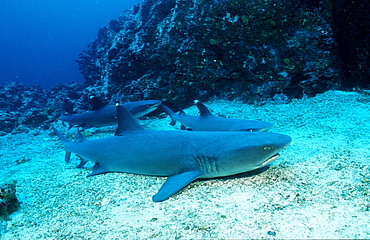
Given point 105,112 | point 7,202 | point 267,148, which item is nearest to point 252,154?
point 267,148

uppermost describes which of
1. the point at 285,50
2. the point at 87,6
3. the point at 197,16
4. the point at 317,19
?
the point at 87,6

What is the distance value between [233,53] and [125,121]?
16.8ft

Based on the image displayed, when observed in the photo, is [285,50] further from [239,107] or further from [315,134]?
[315,134]

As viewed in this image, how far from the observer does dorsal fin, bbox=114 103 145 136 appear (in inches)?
129

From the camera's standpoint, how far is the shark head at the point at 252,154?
2.38 metres

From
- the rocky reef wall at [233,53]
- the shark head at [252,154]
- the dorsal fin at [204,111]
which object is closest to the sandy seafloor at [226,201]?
the shark head at [252,154]

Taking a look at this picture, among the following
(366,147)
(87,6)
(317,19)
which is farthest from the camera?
(87,6)

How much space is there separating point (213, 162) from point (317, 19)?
19.7 feet

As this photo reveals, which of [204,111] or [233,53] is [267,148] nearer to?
[204,111]

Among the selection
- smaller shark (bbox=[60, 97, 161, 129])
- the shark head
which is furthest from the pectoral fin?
smaller shark (bbox=[60, 97, 161, 129])

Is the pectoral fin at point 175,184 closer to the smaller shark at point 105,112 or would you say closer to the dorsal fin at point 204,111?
the dorsal fin at point 204,111

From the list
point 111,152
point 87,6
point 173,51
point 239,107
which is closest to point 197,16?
point 173,51

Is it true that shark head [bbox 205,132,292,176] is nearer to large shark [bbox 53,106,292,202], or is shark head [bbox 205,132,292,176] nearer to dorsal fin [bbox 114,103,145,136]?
large shark [bbox 53,106,292,202]

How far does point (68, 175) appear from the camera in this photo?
3674 millimetres
